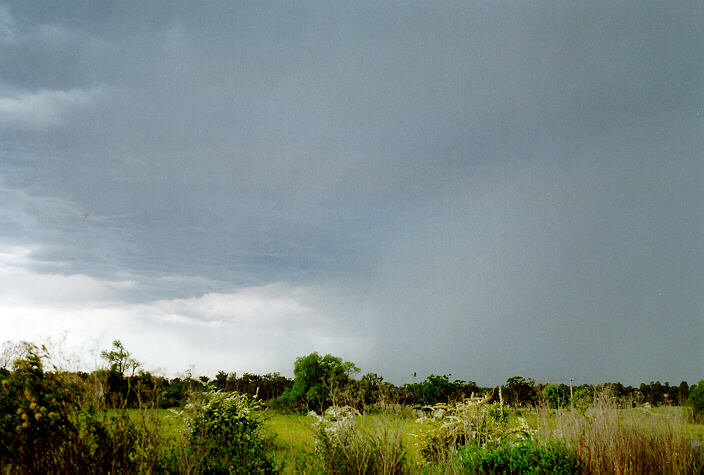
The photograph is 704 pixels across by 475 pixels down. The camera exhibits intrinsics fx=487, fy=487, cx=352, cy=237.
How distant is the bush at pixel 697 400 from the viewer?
83.3 feet

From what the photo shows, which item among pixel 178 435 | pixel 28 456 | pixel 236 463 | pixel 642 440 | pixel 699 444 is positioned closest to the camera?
pixel 28 456

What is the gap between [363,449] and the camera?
Answer: 346 inches

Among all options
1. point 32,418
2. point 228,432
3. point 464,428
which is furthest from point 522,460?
point 32,418

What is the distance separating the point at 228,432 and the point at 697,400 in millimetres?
26650

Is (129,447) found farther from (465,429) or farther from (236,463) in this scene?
(465,429)

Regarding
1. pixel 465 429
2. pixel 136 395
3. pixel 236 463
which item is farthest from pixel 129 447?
pixel 465 429

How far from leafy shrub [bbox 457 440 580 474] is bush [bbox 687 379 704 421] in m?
19.7

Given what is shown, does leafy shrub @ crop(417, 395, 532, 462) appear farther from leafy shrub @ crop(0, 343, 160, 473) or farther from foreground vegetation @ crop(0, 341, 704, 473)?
leafy shrub @ crop(0, 343, 160, 473)

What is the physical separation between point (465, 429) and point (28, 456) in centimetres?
946

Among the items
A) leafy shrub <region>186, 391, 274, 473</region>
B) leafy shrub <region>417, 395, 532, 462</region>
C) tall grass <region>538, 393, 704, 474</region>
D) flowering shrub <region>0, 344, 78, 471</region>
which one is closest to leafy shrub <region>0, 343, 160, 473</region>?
flowering shrub <region>0, 344, 78, 471</region>

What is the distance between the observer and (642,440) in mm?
11664

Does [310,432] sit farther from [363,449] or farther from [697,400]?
[697,400]

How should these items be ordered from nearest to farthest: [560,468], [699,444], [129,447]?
1. [129,447]
2. [560,468]
3. [699,444]

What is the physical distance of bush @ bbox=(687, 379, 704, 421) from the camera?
25.4m
